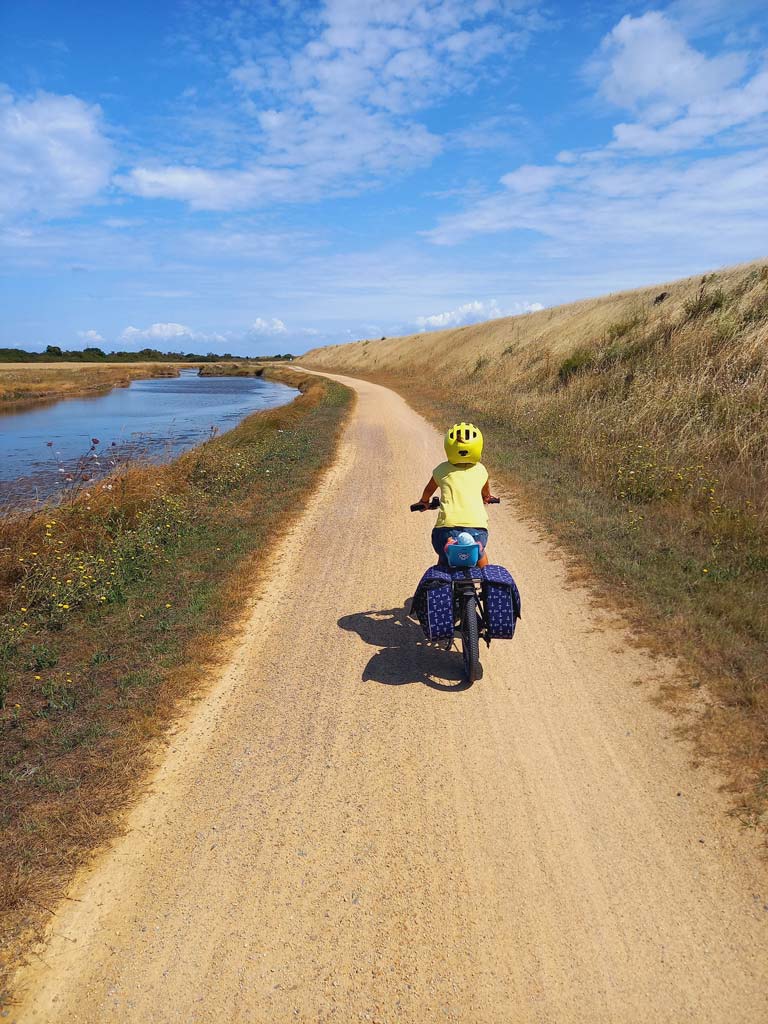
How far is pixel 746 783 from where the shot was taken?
11.1 feet

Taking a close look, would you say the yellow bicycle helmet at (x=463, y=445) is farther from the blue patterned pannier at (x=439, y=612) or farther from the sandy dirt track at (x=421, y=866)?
the sandy dirt track at (x=421, y=866)

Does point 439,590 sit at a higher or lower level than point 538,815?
higher

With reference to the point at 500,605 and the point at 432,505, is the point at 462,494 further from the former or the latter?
the point at 500,605

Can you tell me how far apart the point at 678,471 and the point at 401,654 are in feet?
19.9

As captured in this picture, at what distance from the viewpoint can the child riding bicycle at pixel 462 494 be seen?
4.63 meters

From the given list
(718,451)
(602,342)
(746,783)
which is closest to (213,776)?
(746,783)

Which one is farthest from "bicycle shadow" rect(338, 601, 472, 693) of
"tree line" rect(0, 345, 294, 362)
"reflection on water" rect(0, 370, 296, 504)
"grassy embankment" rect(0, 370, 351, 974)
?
"tree line" rect(0, 345, 294, 362)

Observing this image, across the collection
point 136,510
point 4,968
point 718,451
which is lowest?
point 4,968

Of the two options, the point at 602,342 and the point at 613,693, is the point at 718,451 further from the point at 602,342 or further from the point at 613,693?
the point at 602,342

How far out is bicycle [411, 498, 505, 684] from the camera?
445cm

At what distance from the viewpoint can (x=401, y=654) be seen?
5012 mm

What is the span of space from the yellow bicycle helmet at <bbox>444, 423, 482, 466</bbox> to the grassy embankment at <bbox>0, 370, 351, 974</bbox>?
Answer: 104 inches

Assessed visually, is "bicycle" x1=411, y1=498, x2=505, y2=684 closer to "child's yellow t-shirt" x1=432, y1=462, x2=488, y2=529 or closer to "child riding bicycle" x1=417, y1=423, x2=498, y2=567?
"child riding bicycle" x1=417, y1=423, x2=498, y2=567

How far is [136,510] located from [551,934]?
8.08m
